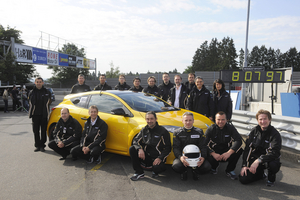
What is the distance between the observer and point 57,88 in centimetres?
3797

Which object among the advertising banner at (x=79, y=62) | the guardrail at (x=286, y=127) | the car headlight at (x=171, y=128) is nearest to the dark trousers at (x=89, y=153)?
the car headlight at (x=171, y=128)

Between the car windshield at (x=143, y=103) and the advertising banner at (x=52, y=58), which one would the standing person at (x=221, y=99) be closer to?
the car windshield at (x=143, y=103)

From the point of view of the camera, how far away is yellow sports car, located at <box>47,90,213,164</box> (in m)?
4.25

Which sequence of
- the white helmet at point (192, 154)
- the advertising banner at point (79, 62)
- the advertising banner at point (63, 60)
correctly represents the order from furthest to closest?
the advertising banner at point (79, 62) < the advertising banner at point (63, 60) < the white helmet at point (192, 154)

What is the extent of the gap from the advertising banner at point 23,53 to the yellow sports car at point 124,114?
2175 centimetres

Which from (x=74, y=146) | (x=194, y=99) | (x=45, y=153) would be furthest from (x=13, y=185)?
(x=194, y=99)

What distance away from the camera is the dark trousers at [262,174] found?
3.46m

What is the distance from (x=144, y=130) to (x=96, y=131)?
44.7 inches

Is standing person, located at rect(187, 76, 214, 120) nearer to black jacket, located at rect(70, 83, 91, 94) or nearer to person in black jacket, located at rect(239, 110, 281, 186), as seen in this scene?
person in black jacket, located at rect(239, 110, 281, 186)

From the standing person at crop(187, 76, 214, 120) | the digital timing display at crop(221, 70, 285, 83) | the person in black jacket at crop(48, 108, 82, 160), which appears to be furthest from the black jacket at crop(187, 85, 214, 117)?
the person in black jacket at crop(48, 108, 82, 160)

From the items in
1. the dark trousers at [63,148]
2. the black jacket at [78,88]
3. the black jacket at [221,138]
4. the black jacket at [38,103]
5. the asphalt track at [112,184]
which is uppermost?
the black jacket at [78,88]

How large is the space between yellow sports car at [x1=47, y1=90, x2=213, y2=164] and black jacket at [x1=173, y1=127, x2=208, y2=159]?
195 millimetres

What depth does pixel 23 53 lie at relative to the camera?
2409 cm

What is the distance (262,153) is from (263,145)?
0.48 ft
